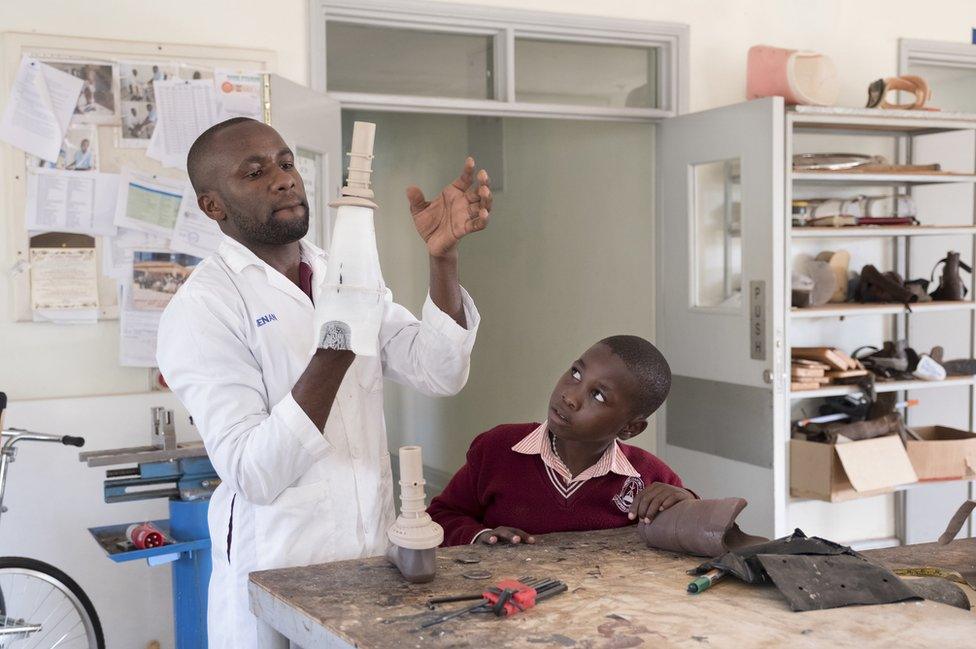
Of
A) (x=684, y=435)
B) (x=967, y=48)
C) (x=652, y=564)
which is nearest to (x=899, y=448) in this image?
(x=684, y=435)

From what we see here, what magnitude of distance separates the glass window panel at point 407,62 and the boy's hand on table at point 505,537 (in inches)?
94.4

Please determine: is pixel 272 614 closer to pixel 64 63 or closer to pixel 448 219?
pixel 448 219

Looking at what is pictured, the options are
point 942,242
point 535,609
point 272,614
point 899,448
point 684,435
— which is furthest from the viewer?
point 942,242

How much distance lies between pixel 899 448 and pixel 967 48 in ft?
6.86

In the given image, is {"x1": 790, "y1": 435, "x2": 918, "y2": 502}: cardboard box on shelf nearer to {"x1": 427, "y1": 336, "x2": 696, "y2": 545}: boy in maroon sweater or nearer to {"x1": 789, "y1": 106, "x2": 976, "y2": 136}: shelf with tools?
{"x1": 789, "y1": 106, "x2": 976, "y2": 136}: shelf with tools

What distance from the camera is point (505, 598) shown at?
5.08 ft

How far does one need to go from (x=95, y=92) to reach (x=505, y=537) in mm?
2295

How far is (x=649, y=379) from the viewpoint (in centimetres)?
222

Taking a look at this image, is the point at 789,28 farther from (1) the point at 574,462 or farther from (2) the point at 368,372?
(2) the point at 368,372

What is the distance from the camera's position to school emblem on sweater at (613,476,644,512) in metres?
2.22

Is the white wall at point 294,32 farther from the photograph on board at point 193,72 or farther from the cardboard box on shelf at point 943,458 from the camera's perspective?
the cardboard box on shelf at point 943,458

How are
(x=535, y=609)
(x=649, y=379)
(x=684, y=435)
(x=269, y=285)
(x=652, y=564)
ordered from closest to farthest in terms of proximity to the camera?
(x=535, y=609)
(x=652, y=564)
(x=269, y=285)
(x=649, y=379)
(x=684, y=435)

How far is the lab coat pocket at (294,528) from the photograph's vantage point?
1.92 metres

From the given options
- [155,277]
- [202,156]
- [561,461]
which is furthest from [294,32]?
[561,461]
